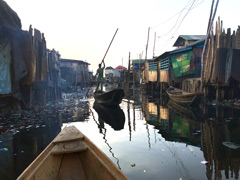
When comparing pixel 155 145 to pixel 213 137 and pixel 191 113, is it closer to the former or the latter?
pixel 213 137

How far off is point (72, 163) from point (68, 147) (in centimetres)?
26

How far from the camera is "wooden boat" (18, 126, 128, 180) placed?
7.70 ft

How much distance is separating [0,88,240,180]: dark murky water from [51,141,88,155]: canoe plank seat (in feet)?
3.70

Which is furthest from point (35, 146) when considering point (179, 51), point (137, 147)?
point (179, 51)

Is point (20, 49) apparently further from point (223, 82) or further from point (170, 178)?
point (223, 82)

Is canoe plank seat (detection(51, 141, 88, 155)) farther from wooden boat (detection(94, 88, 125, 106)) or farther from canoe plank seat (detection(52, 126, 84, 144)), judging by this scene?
wooden boat (detection(94, 88, 125, 106))

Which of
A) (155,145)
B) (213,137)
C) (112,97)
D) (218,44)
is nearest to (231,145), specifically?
(213,137)

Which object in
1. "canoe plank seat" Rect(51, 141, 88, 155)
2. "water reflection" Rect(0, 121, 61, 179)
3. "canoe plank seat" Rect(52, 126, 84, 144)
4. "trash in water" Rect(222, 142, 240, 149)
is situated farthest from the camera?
"trash in water" Rect(222, 142, 240, 149)

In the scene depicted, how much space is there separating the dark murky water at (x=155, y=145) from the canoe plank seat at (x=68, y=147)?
1.13 metres

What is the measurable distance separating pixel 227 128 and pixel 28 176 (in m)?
6.21

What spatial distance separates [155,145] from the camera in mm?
4766

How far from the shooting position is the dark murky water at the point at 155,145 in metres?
3.40

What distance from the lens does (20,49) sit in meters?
8.65

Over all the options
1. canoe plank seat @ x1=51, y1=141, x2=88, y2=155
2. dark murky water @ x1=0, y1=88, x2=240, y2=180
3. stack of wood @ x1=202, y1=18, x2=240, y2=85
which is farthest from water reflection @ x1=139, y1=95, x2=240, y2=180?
stack of wood @ x1=202, y1=18, x2=240, y2=85
